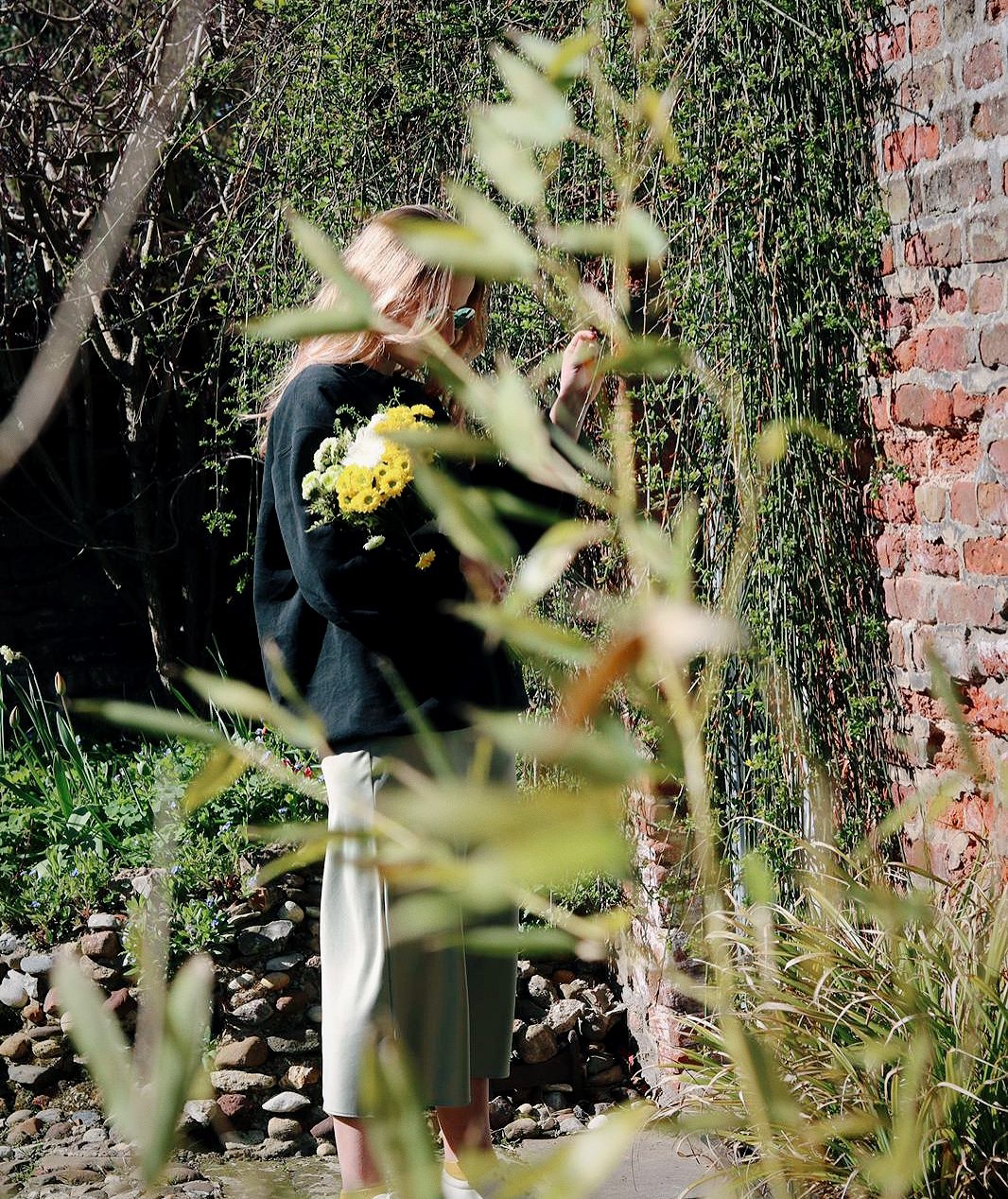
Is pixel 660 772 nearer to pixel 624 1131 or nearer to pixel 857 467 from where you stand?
pixel 624 1131

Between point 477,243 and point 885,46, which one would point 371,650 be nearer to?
point 885,46

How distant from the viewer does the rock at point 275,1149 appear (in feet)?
9.21

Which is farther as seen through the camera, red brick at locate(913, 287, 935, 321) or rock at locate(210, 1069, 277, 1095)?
rock at locate(210, 1069, 277, 1095)

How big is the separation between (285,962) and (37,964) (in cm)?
58

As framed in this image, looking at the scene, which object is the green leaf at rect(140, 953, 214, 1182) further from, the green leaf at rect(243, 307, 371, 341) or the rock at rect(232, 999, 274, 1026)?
the rock at rect(232, 999, 274, 1026)

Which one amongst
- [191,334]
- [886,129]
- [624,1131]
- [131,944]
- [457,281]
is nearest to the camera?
[624,1131]

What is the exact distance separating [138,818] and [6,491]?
2.40 meters

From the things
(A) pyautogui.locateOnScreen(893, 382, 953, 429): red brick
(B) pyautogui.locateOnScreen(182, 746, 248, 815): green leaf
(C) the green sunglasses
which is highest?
(C) the green sunglasses

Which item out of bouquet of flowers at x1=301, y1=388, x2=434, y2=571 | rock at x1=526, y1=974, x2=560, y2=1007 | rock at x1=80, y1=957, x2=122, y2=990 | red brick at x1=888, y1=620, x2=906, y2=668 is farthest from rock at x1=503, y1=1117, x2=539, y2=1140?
bouquet of flowers at x1=301, y1=388, x2=434, y2=571

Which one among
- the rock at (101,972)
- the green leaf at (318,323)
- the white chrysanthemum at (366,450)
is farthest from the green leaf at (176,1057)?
the rock at (101,972)

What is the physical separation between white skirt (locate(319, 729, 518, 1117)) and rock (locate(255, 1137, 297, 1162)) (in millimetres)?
847

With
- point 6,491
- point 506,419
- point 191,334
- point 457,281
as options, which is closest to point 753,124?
point 457,281

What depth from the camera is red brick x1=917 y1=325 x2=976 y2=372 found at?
2.09 metres

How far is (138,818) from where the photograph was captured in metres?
3.51
